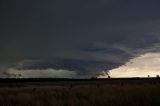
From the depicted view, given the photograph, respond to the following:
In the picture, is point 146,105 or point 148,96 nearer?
point 146,105

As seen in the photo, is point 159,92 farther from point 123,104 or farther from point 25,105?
point 25,105

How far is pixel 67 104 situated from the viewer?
58.1 ft

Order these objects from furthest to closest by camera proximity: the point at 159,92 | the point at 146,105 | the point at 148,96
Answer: the point at 159,92 < the point at 148,96 < the point at 146,105

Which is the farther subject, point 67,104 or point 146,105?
point 67,104

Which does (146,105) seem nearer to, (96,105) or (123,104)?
(123,104)

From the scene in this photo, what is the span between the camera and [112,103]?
55.3 feet

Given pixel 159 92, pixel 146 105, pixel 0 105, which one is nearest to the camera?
pixel 146 105

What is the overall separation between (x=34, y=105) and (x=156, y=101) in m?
6.07

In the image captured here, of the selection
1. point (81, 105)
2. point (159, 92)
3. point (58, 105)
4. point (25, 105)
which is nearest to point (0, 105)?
point (25, 105)

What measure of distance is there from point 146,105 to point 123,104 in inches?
45.2

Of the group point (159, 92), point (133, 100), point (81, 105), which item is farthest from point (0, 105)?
point (159, 92)

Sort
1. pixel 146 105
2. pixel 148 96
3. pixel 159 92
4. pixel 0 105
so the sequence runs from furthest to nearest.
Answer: pixel 159 92, pixel 148 96, pixel 0 105, pixel 146 105

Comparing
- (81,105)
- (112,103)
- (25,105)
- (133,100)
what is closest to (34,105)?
(25,105)

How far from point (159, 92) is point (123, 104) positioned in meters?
4.50
